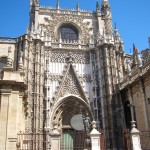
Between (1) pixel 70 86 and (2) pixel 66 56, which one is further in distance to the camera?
(2) pixel 66 56

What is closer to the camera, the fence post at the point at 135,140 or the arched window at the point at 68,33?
the fence post at the point at 135,140

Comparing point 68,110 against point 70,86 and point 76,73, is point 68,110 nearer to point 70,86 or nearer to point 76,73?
point 70,86

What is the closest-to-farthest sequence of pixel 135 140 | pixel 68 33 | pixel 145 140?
pixel 135 140 → pixel 145 140 → pixel 68 33

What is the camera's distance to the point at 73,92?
80.6ft

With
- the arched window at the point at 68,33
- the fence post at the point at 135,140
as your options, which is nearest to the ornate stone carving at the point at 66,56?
the arched window at the point at 68,33

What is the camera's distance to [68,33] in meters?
27.9

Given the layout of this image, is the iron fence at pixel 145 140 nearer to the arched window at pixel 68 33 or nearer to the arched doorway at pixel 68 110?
the arched doorway at pixel 68 110

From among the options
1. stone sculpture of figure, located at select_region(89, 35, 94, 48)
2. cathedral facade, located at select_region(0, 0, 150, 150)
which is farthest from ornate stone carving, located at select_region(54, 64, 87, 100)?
stone sculpture of figure, located at select_region(89, 35, 94, 48)

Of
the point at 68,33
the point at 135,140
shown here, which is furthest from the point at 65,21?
the point at 135,140

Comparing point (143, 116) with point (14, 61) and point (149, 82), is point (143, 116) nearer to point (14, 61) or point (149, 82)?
point (149, 82)

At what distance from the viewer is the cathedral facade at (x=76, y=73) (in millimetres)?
21625

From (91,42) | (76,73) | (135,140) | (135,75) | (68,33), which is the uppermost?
(68,33)

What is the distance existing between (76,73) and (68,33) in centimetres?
512

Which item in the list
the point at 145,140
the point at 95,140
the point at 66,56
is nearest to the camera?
the point at 95,140
